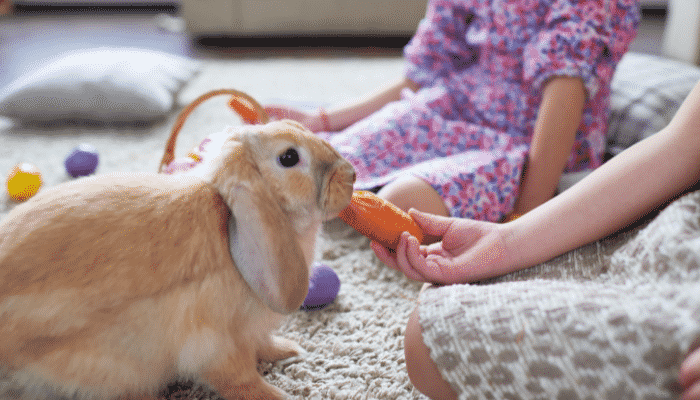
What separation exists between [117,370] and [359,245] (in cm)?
54

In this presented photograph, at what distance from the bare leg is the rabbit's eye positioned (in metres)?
0.23

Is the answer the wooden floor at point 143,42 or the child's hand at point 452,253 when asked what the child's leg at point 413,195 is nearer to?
the child's hand at point 452,253

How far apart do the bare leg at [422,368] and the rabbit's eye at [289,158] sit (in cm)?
23

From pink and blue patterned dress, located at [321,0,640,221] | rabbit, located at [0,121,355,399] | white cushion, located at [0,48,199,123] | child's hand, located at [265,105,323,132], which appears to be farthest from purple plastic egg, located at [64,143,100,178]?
rabbit, located at [0,121,355,399]

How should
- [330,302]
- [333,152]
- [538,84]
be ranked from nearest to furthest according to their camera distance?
1. [333,152]
2. [330,302]
3. [538,84]

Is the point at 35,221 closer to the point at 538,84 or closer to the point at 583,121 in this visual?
the point at 538,84

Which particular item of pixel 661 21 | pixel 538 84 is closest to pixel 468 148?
pixel 538 84

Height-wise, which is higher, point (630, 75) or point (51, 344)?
point (630, 75)

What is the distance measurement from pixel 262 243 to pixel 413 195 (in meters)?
0.43

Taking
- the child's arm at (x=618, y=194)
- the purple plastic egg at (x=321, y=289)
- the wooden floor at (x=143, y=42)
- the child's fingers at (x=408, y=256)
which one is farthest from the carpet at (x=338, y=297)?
the wooden floor at (x=143, y=42)

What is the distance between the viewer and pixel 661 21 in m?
3.18

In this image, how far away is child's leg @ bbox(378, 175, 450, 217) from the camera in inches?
36.6

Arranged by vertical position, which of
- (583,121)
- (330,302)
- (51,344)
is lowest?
(330,302)

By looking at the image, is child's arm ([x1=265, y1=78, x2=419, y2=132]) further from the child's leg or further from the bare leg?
the bare leg
